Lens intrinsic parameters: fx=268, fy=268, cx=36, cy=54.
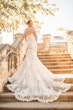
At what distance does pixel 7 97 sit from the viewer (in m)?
7.30

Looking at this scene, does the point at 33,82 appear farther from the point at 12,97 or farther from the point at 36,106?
the point at 36,106

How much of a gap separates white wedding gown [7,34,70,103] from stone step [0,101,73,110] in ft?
0.69

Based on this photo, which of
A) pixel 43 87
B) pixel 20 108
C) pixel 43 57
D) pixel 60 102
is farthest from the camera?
pixel 43 57

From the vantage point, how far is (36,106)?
6.54m

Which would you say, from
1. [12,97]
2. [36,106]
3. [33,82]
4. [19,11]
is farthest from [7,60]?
[19,11]

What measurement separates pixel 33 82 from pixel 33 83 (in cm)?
4

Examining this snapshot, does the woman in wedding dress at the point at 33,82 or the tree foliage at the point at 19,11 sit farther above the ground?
the tree foliage at the point at 19,11

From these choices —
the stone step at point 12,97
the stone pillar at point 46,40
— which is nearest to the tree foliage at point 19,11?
the stone pillar at point 46,40

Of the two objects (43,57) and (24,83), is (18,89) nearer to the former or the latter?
(24,83)

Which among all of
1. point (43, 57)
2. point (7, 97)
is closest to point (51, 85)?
point (7, 97)

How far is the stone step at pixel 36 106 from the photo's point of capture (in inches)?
253

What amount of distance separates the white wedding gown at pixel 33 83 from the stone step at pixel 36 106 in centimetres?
21

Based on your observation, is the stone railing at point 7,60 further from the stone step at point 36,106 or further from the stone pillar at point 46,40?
the stone pillar at point 46,40

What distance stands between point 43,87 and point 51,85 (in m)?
0.31
